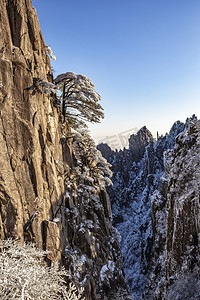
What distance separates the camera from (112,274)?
14984 mm

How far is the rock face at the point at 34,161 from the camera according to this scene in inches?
304

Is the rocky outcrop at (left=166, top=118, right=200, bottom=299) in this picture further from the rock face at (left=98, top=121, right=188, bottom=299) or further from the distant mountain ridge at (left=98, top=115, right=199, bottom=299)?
the rock face at (left=98, top=121, right=188, bottom=299)

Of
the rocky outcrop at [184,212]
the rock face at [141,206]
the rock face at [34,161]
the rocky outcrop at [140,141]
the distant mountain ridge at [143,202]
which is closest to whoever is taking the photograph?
the rock face at [34,161]

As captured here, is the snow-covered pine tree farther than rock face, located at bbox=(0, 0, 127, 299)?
Yes

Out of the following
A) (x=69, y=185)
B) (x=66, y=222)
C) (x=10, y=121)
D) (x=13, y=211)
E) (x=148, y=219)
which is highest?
(x=10, y=121)

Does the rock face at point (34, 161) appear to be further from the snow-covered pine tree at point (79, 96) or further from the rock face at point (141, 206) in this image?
the rock face at point (141, 206)

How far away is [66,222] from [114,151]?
9531 centimetres

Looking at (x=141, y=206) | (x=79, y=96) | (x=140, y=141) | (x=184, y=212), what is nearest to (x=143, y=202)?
(x=141, y=206)

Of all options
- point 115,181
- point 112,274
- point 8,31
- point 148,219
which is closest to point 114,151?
point 115,181

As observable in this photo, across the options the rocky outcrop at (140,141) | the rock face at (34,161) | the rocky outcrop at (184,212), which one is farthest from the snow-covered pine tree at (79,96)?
the rocky outcrop at (140,141)

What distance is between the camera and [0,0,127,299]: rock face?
7723 mm

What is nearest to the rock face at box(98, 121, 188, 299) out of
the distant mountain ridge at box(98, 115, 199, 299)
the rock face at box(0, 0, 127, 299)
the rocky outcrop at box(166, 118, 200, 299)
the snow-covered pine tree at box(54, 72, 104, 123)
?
the distant mountain ridge at box(98, 115, 199, 299)

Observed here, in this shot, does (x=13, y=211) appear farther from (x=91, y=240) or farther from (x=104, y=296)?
(x=104, y=296)

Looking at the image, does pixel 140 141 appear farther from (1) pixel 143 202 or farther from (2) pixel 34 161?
(2) pixel 34 161
